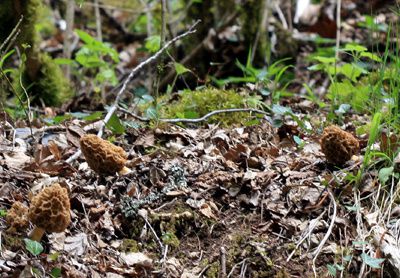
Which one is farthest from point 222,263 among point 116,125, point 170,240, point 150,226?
point 116,125

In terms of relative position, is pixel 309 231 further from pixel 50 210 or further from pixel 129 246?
pixel 50 210

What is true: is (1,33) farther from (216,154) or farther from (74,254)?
(74,254)

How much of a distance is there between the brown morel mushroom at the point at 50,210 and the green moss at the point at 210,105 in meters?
1.79

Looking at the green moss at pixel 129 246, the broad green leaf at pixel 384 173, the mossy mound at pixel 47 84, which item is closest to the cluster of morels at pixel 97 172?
the green moss at pixel 129 246

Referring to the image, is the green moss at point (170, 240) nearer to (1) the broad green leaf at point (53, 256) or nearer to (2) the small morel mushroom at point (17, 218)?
(1) the broad green leaf at point (53, 256)

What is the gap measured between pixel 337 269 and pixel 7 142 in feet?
6.96

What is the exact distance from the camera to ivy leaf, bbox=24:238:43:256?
2510mm

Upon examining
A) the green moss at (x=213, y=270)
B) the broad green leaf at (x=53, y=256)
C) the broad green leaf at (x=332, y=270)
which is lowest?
the green moss at (x=213, y=270)

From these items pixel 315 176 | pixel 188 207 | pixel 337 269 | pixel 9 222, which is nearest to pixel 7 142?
pixel 9 222

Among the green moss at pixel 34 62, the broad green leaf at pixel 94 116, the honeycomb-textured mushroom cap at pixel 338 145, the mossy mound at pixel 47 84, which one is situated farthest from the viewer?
the mossy mound at pixel 47 84

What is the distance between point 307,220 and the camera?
3041mm

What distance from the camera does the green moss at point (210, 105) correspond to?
14.2 ft

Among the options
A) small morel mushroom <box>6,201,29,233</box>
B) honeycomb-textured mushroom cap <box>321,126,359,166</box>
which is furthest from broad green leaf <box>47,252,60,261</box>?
honeycomb-textured mushroom cap <box>321,126,359,166</box>

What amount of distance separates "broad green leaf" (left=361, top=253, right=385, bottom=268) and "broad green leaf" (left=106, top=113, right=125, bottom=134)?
176 cm
